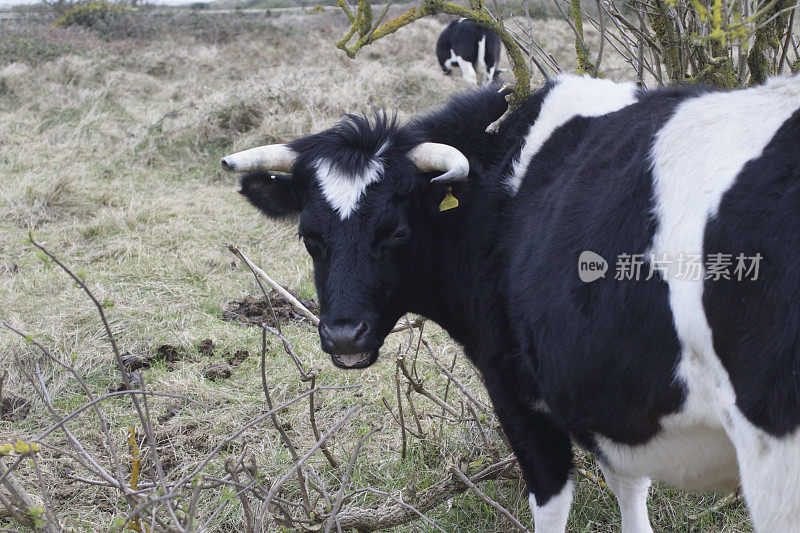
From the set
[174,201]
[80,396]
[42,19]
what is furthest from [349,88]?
[42,19]

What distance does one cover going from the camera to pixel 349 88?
9883mm

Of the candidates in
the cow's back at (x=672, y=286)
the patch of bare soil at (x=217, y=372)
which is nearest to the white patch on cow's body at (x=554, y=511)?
the cow's back at (x=672, y=286)

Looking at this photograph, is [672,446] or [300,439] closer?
[672,446]

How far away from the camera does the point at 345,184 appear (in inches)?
103

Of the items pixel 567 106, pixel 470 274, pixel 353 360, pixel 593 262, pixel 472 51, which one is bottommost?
pixel 472 51

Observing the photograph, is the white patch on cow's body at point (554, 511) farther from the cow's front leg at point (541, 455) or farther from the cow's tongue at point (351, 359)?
the cow's tongue at point (351, 359)

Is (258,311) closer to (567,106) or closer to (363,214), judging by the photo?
(363,214)

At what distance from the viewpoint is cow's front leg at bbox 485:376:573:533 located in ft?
8.26

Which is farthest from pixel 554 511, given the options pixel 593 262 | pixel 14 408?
pixel 14 408

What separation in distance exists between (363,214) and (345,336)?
1.47 ft

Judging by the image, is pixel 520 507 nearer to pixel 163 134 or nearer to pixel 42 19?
pixel 163 134

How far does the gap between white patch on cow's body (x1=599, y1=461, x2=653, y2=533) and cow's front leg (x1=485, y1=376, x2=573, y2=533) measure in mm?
296

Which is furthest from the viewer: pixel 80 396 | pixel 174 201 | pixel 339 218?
pixel 174 201

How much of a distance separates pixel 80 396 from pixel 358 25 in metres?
2.60
